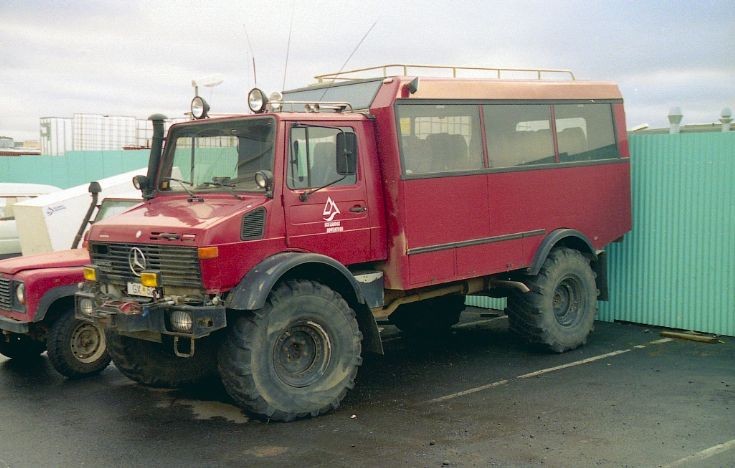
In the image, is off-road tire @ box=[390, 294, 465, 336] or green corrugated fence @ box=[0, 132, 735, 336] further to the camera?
off-road tire @ box=[390, 294, 465, 336]

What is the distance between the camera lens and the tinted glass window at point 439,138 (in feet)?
25.4

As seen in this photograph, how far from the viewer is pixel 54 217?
1219 centimetres

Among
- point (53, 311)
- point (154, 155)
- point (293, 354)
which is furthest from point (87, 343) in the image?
point (293, 354)

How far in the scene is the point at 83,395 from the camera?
25.9 ft

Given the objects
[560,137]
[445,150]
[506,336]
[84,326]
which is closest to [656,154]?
[560,137]

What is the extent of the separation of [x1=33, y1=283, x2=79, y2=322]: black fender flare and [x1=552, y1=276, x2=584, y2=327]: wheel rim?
5.45 meters

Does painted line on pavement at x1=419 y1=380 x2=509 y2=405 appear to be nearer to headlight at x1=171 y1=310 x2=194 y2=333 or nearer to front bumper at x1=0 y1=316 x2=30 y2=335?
headlight at x1=171 y1=310 x2=194 y2=333

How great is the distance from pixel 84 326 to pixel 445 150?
425 cm

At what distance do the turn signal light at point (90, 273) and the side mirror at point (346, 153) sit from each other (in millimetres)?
2449

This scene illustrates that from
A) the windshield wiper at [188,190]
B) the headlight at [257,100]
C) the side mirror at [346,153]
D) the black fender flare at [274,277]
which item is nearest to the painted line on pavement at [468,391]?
the black fender flare at [274,277]

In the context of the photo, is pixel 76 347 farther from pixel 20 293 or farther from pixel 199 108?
pixel 199 108

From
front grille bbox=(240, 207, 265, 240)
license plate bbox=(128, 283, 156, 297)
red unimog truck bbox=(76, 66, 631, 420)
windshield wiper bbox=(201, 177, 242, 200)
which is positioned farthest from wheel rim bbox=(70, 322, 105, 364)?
front grille bbox=(240, 207, 265, 240)

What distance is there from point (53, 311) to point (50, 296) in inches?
12.1

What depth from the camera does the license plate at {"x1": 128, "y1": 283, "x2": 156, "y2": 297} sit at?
6.83 m
